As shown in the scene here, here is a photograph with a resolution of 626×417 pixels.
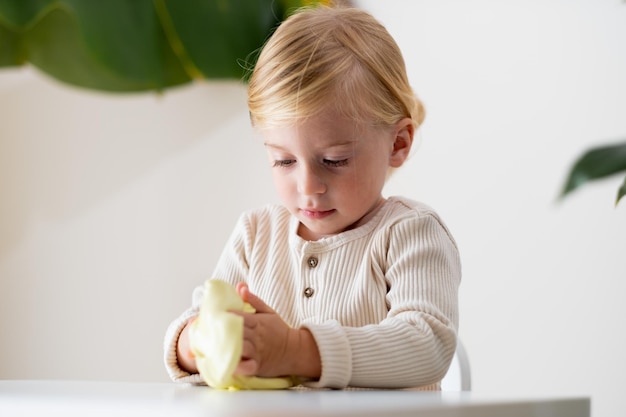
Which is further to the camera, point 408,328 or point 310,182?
point 310,182

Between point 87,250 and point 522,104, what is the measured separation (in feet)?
4.43

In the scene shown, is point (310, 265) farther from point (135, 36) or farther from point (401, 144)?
point (135, 36)

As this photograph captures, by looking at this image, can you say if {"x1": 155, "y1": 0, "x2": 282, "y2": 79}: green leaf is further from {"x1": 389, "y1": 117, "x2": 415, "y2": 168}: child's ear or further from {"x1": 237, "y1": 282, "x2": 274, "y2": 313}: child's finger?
{"x1": 237, "y1": 282, "x2": 274, "y2": 313}: child's finger

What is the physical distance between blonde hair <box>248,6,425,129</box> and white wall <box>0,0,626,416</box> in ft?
2.06

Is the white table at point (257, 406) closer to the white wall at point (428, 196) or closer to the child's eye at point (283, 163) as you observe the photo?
the child's eye at point (283, 163)

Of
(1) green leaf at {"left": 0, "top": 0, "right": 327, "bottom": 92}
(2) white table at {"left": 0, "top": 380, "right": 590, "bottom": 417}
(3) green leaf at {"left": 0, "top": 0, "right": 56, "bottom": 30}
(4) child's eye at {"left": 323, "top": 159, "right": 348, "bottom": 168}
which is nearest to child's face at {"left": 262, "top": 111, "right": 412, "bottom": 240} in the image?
(4) child's eye at {"left": 323, "top": 159, "right": 348, "bottom": 168}

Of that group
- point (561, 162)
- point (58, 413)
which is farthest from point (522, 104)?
point (58, 413)

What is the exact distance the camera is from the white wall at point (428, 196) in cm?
147

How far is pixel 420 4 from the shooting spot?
5.86ft

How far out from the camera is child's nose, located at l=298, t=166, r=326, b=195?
2.88ft

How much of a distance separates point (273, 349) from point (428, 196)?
112 centimetres

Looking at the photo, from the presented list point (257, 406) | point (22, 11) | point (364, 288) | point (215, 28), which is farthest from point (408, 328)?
point (22, 11)

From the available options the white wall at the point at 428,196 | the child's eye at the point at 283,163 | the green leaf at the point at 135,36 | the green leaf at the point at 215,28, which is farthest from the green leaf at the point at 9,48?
the child's eye at the point at 283,163

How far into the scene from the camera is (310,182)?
0.88 meters
